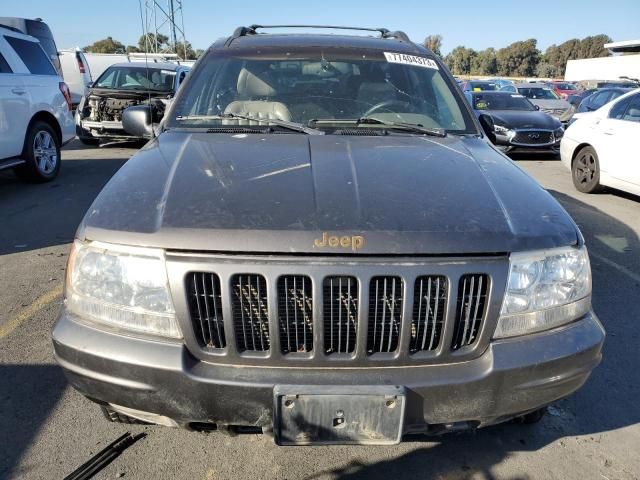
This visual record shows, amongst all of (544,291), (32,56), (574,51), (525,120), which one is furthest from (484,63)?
(544,291)

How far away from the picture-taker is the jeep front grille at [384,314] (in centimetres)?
175

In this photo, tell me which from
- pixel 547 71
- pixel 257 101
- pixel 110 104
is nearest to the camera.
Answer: pixel 257 101

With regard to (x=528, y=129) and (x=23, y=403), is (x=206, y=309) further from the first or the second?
(x=528, y=129)

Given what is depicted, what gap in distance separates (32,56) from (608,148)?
8.46m

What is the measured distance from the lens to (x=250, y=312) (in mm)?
1772

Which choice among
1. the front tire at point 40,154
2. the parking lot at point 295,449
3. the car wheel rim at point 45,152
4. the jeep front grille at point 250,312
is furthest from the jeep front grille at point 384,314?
the car wheel rim at point 45,152

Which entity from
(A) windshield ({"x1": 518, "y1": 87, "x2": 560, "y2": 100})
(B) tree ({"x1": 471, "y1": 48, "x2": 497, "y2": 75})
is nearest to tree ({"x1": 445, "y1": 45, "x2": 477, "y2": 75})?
(B) tree ({"x1": 471, "y1": 48, "x2": 497, "y2": 75})

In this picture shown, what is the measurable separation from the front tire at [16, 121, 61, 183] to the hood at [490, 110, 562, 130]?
8274 mm

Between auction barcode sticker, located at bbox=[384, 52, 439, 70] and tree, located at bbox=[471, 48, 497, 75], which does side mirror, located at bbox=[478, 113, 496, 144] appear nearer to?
auction barcode sticker, located at bbox=[384, 52, 439, 70]

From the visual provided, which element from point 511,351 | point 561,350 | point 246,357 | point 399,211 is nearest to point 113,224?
point 246,357

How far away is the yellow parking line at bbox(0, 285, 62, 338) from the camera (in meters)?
3.39

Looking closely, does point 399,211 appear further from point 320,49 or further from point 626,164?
point 626,164

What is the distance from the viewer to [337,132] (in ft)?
9.50

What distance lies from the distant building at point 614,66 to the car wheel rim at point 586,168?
126ft
